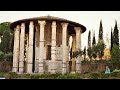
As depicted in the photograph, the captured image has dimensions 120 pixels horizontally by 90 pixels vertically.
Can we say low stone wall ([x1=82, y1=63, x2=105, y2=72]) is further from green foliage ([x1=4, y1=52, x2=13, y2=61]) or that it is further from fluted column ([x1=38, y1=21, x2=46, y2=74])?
green foliage ([x1=4, y1=52, x2=13, y2=61])

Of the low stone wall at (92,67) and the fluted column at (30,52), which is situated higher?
the fluted column at (30,52)

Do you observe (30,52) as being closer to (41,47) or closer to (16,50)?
(41,47)

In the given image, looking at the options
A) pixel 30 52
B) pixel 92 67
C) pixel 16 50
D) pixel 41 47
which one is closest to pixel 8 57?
pixel 16 50

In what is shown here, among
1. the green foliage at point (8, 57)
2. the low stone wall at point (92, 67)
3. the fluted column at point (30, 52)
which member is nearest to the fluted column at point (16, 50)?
the fluted column at point (30, 52)

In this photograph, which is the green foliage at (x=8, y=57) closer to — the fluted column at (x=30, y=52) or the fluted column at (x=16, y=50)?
the fluted column at (x=16, y=50)

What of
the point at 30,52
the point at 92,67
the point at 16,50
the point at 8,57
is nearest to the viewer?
the point at 30,52

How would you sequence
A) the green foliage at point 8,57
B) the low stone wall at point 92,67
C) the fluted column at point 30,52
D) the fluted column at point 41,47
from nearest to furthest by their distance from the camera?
1. the fluted column at point 41,47
2. the fluted column at point 30,52
3. the low stone wall at point 92,67
4. the green foliage at point 8,57

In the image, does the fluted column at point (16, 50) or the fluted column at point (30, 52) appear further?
the fluted column at point (16, 50)

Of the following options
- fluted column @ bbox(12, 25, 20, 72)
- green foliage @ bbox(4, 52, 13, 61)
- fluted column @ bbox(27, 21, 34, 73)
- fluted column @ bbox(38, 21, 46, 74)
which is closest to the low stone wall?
fluted column @ bbox(38, 21, 46, 74)

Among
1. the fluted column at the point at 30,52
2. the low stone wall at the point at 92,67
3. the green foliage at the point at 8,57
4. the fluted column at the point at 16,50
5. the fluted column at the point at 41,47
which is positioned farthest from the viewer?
the green foliage at the point at 8,57
